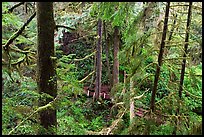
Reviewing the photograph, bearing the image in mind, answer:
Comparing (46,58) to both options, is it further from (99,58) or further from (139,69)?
(99,58)

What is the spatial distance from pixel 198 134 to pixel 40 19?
315 cm

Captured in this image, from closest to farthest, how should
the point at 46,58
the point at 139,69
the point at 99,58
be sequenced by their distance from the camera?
the point at 139,69, the point at 46,58, the point at 99,58

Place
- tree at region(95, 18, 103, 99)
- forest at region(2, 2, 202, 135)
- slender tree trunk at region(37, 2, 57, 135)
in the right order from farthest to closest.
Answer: tree at region(95, 18, 103, 99) < slender tree trunk at region(37, 2, 57, 135) < forest at region(2, 2, 202, 135)

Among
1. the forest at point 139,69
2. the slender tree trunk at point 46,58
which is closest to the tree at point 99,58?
the forest at point 139,69

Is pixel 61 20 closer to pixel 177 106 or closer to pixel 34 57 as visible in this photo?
pixel 34 57

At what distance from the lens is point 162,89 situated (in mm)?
11312

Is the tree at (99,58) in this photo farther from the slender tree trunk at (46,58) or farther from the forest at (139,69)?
the slender tree trunk at (46,58)

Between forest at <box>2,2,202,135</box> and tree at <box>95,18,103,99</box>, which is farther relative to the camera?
tree at <box>95,18,103,99</box>

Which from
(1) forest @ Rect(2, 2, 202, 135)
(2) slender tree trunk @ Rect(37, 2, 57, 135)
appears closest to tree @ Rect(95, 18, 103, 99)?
(1) forest @ Rect(2, 2, 202, 135)

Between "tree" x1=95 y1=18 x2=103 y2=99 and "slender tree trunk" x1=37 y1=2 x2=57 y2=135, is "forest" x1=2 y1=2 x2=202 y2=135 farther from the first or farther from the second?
"tree" x1=95 y1=18 x2=103 y2=99

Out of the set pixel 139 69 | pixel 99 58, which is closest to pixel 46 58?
pixel 139 69

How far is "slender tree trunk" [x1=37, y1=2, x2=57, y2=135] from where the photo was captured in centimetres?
449

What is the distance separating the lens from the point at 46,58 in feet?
15.2

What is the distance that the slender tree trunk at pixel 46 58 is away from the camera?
14.7ft
